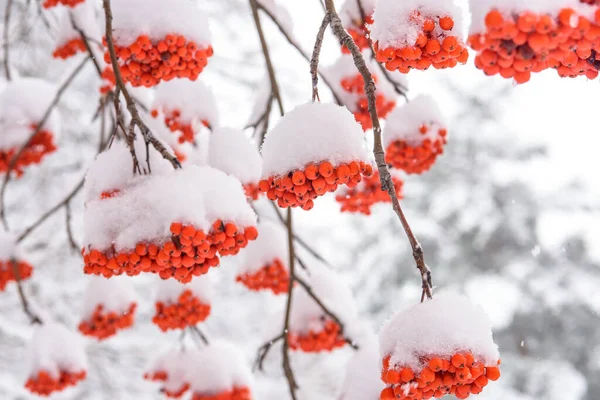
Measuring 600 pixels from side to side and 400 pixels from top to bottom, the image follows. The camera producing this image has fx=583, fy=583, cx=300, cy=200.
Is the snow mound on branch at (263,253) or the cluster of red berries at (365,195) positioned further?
the snow mound on branch at (263,253)

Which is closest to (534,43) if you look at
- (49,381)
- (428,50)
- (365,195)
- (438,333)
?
(428,50)

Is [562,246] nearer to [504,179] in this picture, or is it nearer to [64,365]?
[504,179]

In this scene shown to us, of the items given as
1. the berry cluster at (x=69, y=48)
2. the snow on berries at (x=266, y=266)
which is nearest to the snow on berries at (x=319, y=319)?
the snow on berries at (x=266, y=266)

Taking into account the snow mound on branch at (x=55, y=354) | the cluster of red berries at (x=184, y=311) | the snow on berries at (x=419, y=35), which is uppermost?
the snow on berries at (x=419, y=35)

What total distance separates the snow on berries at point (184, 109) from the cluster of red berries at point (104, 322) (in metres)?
1.07

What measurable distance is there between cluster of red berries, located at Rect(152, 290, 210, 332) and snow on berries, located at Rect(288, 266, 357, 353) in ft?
1.46

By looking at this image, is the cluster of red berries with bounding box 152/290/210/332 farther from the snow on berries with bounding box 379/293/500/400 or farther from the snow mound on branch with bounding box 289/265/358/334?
the snow on berries with bounding box 379/293/500/400

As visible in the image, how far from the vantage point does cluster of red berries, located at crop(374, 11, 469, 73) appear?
127 cm

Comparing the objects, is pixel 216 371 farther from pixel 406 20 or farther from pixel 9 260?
pixel 406 20

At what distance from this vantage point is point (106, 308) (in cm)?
301

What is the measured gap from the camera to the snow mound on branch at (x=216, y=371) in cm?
281

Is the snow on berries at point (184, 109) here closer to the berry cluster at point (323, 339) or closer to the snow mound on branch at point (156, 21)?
the snow mound on branch at point (156, 21)

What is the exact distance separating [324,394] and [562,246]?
4.46m

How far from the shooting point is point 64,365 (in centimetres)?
303
